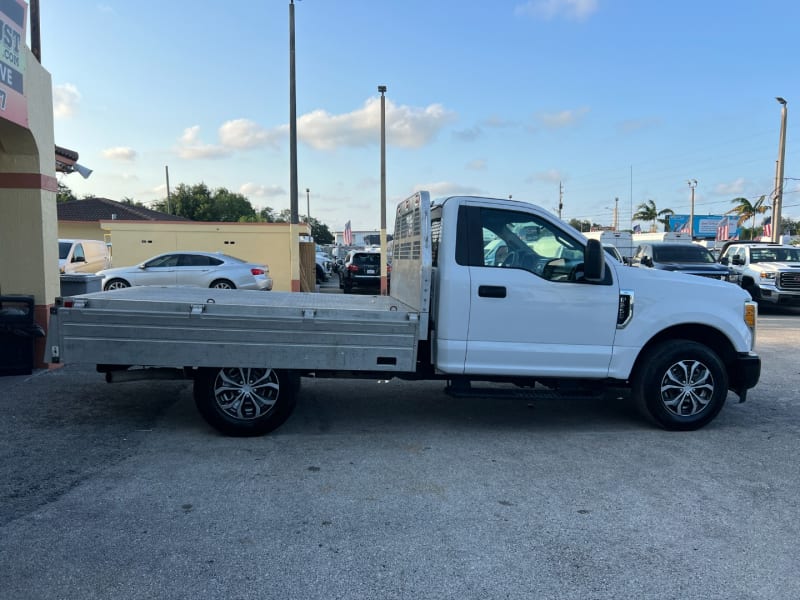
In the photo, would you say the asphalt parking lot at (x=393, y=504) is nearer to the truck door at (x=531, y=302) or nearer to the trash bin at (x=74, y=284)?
the truck door at (x=531, y=302)

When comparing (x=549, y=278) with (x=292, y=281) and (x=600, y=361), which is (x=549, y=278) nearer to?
(x=600, y=361)

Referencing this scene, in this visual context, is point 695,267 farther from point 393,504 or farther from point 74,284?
point 74,284

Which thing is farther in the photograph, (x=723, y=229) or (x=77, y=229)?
(x=723, y=229)

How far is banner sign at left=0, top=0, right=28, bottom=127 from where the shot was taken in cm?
716

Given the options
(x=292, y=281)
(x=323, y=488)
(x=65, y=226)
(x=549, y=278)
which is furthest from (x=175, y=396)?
(x=65, y=226)

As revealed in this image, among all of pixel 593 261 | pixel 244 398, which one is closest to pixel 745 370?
pixel 593 261

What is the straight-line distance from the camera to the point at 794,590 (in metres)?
3.21

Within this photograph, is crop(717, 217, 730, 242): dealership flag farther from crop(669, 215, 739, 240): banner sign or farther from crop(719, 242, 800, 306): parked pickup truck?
crop(719, 242, 800, 306): parked pickup truck

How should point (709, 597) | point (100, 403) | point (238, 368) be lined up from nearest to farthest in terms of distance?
point (709, 597)
point (238, 368)
point (100, 403)

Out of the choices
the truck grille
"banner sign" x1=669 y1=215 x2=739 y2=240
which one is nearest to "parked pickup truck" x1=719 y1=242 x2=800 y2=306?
the truck grille

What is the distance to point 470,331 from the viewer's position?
5.46 m

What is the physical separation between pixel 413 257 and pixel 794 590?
3.82 meters

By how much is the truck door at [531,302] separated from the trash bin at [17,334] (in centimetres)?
585

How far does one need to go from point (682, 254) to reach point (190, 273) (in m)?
13.8
